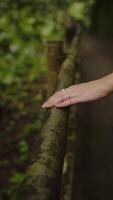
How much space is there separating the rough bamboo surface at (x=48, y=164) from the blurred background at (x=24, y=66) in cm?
260

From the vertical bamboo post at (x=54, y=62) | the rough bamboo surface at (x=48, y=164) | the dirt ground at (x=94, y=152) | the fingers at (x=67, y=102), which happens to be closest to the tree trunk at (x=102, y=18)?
the dirt ground at (x=94, y=152)

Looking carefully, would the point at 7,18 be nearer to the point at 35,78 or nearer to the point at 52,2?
the point at 52,2

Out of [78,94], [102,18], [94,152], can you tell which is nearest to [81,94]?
[78,94]

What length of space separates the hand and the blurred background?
2.39 meters

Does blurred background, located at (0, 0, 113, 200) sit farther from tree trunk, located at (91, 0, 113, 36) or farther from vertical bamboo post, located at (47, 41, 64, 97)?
vertical bamboo post, located at (47, 41, 64, 97)

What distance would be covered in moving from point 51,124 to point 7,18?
779cm

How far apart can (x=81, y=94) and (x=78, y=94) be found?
18 millimetres

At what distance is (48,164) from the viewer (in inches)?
70.7

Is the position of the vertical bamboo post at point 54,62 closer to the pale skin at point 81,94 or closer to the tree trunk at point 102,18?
the pale skin at point 81,94

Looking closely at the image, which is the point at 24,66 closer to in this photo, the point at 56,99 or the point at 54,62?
the point at 54,62

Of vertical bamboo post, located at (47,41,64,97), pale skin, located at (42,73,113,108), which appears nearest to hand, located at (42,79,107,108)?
pale skin, located at (42,73,113,108)

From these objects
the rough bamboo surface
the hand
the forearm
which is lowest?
the rough bamboo surface

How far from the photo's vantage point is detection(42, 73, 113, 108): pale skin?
255 cm

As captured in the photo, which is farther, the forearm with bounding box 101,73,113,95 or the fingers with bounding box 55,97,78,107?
the forearm with bounding box 101,73,113,95
